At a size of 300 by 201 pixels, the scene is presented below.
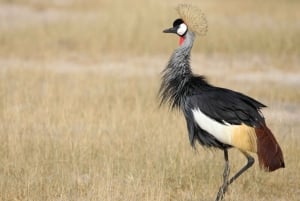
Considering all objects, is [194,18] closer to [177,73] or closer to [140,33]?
[177,73]

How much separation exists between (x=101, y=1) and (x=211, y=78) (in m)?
7.78

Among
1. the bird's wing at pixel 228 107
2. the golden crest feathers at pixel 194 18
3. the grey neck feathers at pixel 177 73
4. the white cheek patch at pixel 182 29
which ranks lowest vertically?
the bird's wing at pixel 228 107

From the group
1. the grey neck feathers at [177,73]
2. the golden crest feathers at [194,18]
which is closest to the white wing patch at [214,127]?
the grey neck feathers at [177,73]

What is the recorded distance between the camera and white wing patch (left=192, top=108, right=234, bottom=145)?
17.9ft

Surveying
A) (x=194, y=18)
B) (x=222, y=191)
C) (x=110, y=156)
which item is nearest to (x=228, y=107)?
(x=222, y=191)

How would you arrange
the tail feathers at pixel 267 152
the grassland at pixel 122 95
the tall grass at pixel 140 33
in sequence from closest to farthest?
1. the tail feathers at pixel 267 152
2. the grassland at pixel 122 95
3. the tall grass at pixel 140 33

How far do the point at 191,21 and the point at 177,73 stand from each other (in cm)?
46

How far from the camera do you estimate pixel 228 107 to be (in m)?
5.46

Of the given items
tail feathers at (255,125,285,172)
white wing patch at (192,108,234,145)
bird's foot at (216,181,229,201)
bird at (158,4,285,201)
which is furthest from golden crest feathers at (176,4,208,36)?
bird's foot at (216,181,229,201)

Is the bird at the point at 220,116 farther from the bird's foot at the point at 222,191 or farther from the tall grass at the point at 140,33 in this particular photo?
the tall grass at the point at 140,33

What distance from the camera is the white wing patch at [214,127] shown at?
545 cm

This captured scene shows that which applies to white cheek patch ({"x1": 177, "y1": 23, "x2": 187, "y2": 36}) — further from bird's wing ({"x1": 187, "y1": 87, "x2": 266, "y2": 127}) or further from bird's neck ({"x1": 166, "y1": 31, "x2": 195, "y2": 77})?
bird's wing ({"x1": 187, "y1": 87, "x2": 266, "y2": 127})

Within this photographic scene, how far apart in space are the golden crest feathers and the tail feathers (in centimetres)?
108

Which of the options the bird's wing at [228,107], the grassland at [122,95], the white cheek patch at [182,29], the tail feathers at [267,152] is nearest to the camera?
the tail feathers at [267,152]
